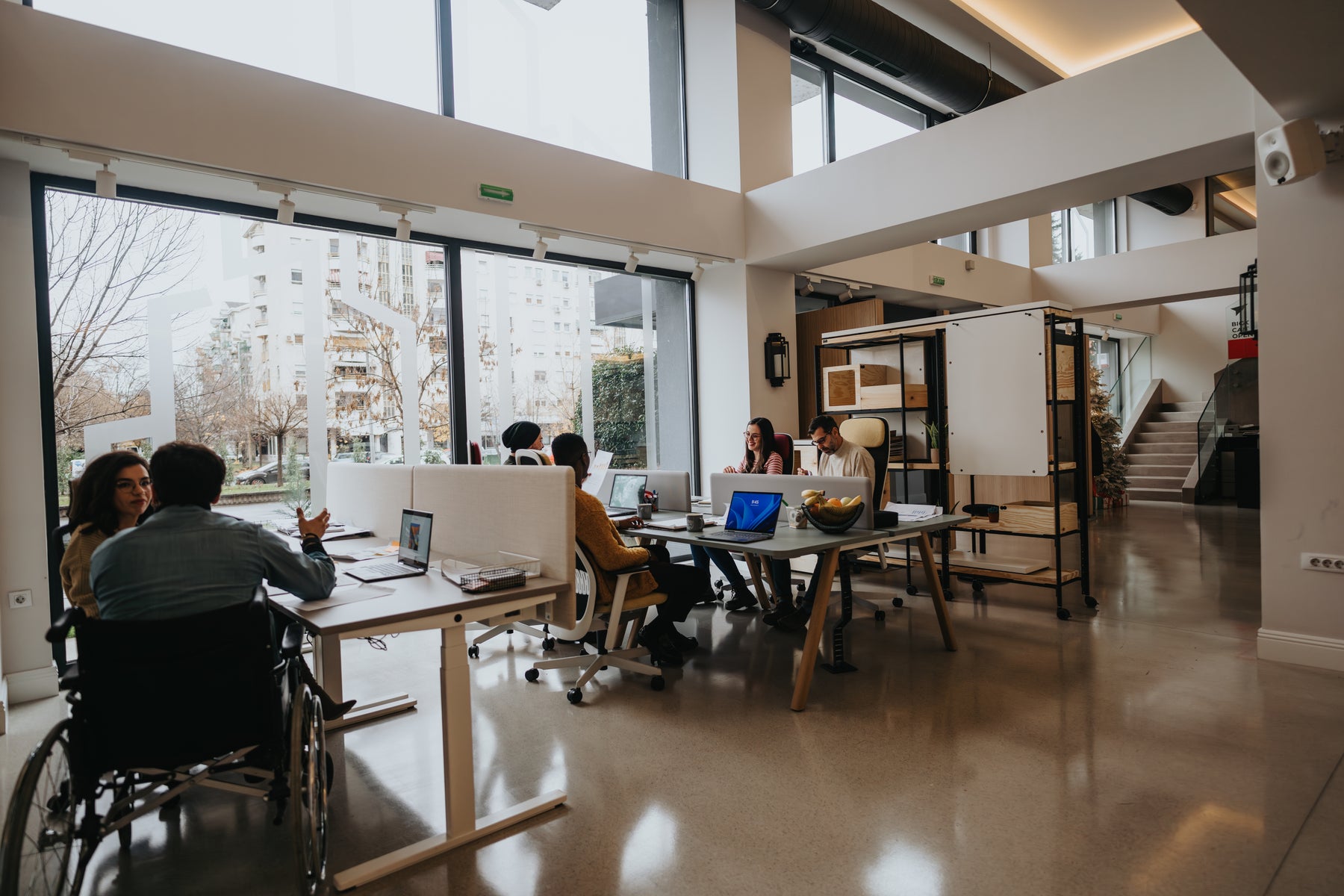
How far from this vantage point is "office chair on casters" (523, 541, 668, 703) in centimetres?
358

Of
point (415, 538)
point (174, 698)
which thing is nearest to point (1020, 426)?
point (415, 538)

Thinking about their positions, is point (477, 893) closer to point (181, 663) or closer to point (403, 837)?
point (403, 837)

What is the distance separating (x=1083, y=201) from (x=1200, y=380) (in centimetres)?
1082

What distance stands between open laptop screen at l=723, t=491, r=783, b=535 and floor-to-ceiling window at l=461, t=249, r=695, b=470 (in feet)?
8.35

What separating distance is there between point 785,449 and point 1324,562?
10.8 feet

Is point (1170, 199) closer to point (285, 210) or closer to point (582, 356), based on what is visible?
point (582, 356)

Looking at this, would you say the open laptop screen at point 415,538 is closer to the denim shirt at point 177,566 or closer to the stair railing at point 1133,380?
the denim shirt at point 177,566

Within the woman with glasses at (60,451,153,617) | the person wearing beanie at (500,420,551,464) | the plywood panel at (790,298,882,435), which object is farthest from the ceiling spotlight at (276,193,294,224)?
the plywood panel at (790,298,882,435)

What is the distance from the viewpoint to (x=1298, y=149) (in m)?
3.56

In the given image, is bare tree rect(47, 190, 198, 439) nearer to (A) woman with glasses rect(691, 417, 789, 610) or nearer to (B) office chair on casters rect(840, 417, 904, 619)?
(A) woman with glasses rect(691, 417, 789, 610)

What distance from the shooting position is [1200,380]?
45.5 feet

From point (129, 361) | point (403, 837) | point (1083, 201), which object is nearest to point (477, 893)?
point (403, 837)

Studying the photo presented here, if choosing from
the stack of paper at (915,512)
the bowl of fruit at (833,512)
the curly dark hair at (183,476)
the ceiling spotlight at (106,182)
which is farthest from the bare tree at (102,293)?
the stack of paper at (915,512)

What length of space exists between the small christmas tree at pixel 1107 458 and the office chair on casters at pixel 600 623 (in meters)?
8.92
